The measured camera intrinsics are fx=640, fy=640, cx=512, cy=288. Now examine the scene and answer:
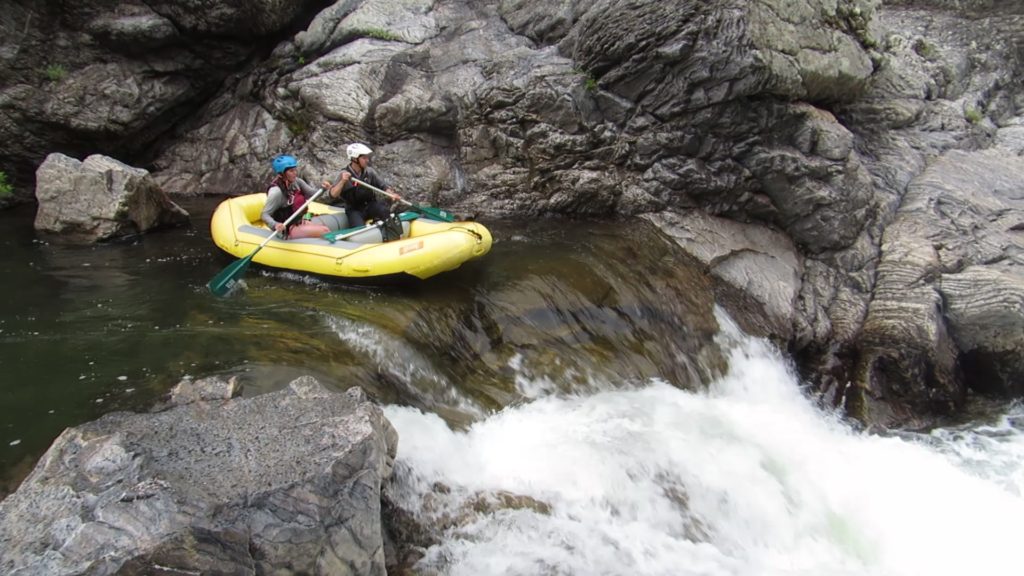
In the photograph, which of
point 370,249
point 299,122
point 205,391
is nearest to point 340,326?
point 370,249

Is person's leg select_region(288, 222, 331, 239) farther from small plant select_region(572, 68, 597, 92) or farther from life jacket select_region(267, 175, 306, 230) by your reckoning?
small plant select_region(572, 68, 597, 92)

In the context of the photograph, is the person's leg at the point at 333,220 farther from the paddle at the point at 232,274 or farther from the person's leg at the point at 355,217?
the paddle at the point at 232,274

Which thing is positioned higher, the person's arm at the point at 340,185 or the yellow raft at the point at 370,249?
the person's arm at the point at 340,185

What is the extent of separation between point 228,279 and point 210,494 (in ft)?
13.5

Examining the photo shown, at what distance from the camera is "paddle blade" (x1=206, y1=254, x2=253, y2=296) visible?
686 centimetres

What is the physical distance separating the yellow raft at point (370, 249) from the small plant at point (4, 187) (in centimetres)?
501

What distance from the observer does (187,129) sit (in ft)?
40.1

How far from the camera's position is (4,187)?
1041cm

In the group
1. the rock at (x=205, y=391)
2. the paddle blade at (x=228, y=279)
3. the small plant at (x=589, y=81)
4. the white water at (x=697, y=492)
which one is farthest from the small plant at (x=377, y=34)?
the rock at (x=205, y=391)

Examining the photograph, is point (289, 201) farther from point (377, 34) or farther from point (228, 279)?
point (377, 34)

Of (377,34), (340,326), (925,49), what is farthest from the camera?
(925,49)

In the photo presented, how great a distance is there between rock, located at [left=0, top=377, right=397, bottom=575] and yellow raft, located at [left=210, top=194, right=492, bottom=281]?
9.44ft

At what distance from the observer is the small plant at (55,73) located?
10.7m

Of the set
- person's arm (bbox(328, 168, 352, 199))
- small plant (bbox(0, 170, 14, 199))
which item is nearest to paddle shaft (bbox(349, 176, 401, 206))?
person's arm (bbox(328, 168, 352, 199))
